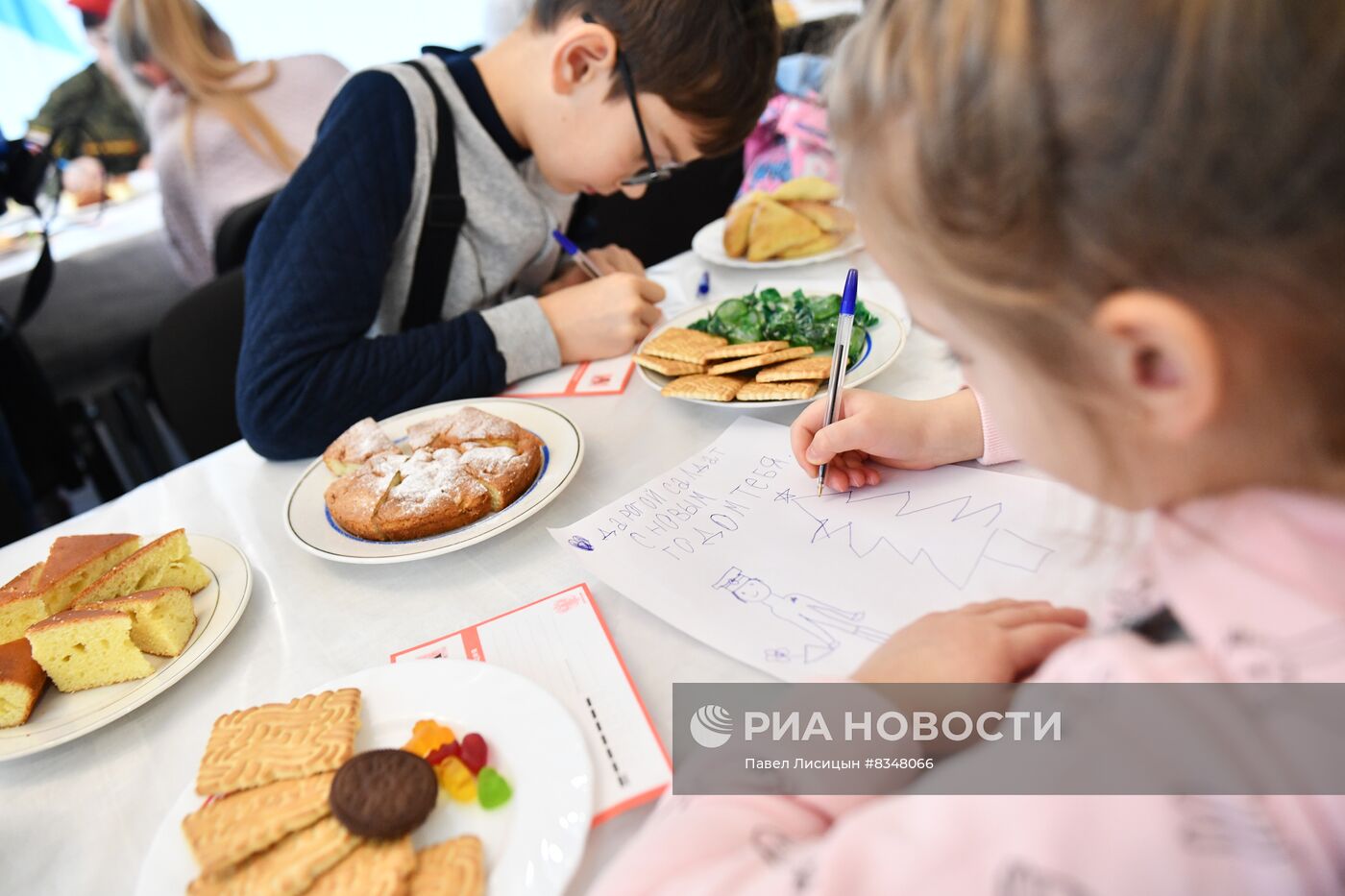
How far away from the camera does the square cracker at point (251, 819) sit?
0.44 m

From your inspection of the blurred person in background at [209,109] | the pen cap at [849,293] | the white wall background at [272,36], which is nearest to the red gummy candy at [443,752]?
the pen cap at [849,293]

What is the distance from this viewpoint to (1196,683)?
13.4 inches

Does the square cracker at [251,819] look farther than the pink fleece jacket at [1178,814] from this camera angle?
Yes

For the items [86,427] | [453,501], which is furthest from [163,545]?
[86,427]

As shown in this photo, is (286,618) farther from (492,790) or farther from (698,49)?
(698,49)

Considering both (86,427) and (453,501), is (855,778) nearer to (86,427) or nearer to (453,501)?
(453,501)

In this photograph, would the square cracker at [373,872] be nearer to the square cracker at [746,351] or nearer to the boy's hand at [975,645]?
the boy's hand at [975,645]

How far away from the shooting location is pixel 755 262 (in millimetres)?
1313

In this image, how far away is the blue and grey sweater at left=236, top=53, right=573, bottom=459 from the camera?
0.96 meters

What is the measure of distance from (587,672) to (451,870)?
0.17 meters

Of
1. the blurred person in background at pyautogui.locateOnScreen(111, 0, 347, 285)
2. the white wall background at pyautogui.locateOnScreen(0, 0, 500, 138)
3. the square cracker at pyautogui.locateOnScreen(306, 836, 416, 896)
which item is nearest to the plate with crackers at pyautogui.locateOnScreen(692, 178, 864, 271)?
the square cracker at pyautogui.locateOnScreen(306, 836, 416, 896)

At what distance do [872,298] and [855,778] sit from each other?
0.82 meters

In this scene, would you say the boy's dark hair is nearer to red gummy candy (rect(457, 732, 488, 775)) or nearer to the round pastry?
the round pastry

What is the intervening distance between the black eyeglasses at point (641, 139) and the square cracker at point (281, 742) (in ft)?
2.66
